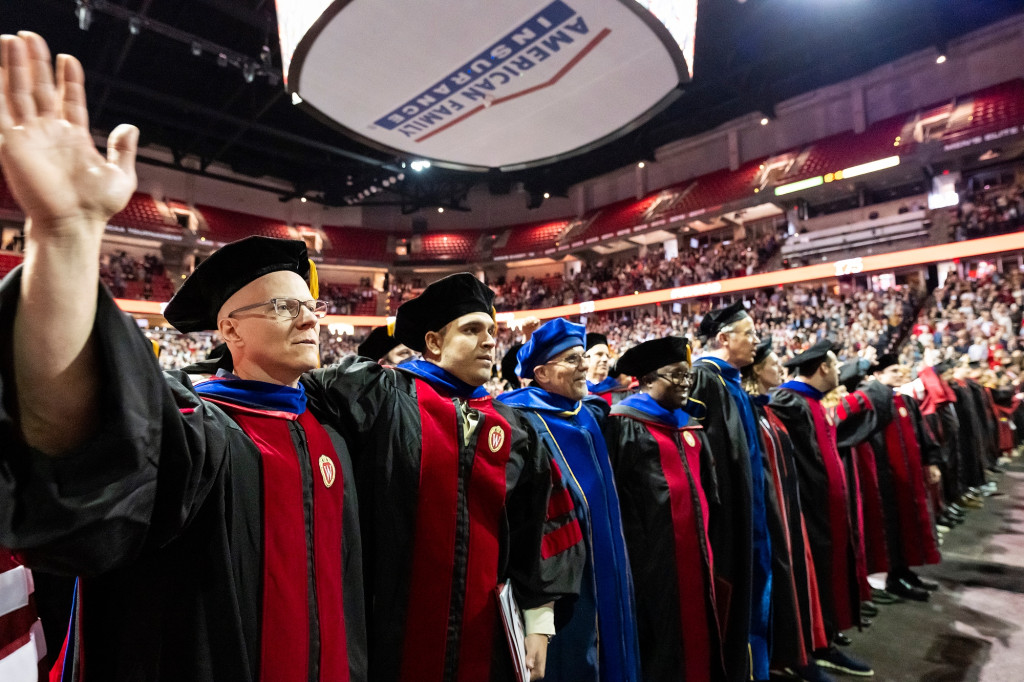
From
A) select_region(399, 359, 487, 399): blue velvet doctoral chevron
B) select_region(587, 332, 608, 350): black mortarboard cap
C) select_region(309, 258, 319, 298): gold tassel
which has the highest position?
select_region(309, 258, 319, 298): gold tassel

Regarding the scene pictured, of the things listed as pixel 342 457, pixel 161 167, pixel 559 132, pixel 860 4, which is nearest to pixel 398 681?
pixel 342 457

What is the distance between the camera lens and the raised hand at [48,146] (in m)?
0.70

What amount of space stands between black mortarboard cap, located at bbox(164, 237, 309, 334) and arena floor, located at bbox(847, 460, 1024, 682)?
4.12m

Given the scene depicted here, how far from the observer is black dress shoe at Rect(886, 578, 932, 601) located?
15.6 feet

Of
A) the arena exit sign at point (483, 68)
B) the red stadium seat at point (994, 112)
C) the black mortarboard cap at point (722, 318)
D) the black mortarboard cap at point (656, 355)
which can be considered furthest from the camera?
the red stadium seat at point (994, 112)

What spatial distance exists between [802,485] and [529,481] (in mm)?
2888

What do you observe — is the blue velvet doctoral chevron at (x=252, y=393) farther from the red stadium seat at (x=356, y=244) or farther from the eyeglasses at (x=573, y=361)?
the red stadium seat at (x=356, y=244)

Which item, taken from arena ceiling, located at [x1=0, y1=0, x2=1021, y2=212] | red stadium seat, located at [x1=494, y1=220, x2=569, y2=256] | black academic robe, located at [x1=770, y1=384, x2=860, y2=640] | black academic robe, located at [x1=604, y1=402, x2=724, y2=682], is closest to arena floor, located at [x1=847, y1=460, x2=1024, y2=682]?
black academic robe, located at [x1=770, y1=384, x2=860, y2=640]

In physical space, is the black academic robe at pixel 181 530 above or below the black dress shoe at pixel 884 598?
above

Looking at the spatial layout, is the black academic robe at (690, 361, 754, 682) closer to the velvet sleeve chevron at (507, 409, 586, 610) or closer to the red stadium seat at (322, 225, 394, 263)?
the velvet sleeve chevron at (507, 409, 586, 610)

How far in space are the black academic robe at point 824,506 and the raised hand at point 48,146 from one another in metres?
4.15

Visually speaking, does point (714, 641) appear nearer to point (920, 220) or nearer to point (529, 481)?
point (529, 481)

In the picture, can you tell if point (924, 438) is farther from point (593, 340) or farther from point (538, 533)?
point (538, 533)

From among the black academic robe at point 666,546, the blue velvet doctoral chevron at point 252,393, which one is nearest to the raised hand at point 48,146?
the blue velvet doctoral chevron at point 252,393
